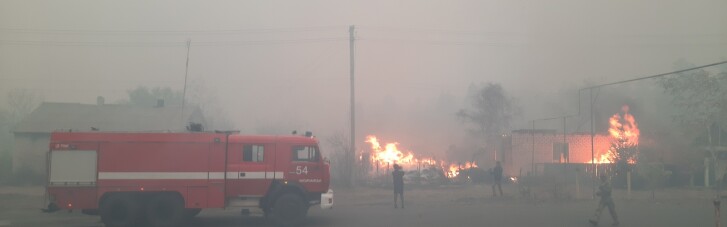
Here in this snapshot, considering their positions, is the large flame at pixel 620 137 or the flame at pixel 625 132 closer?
the large flame at pixel 620 137

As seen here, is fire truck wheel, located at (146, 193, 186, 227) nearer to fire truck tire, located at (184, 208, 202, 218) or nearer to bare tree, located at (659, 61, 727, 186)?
fire truck tire, located at (184, 208, 202, 218)

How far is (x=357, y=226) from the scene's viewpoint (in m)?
14.9

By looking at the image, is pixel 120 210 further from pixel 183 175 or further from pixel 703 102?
pixel 703 102

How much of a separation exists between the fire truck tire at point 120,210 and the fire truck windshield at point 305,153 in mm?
4696

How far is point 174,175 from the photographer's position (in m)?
14.9

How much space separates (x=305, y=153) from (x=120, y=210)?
5.47 meters

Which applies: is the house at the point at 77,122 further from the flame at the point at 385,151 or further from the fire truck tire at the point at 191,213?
the fire truck tire at the point at 191,213

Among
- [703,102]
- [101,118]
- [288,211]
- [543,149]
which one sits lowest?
[288,211]

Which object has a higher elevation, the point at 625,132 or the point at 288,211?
the point at 625,132

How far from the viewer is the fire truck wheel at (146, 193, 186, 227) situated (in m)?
14.9

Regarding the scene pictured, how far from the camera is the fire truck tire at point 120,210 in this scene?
572 inches

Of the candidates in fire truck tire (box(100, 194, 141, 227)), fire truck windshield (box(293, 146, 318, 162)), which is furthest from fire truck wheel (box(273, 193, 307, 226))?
fire truck tire (box(100, 194, 141, 227))

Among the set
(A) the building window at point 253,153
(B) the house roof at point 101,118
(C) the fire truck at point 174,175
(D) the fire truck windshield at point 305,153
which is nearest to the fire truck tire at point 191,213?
(C) the fire truck at point 174,175

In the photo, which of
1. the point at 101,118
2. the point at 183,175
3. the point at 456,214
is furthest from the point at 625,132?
the point at 101,118
